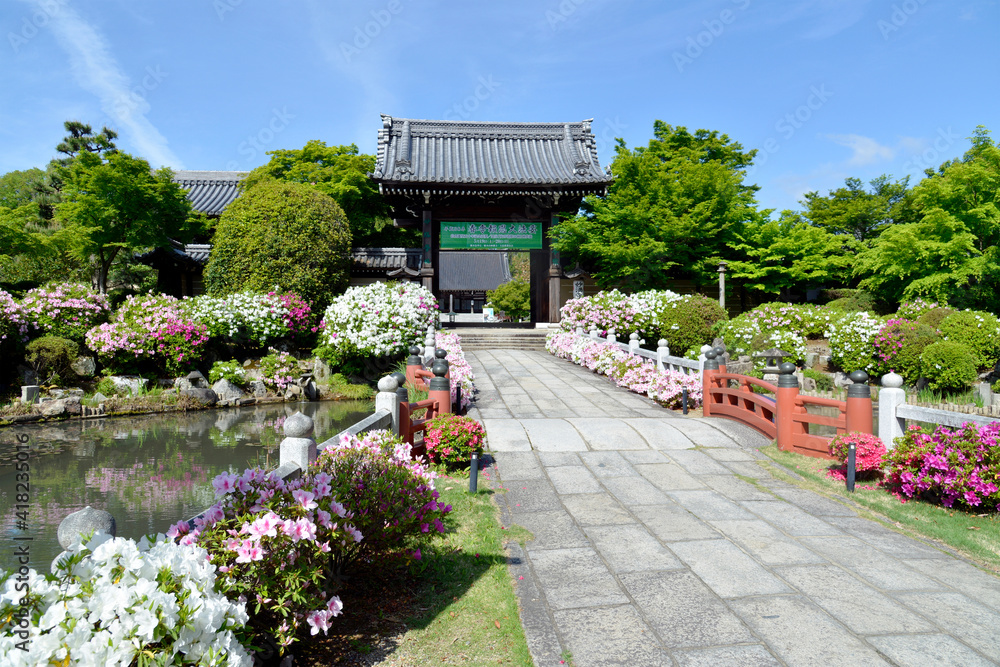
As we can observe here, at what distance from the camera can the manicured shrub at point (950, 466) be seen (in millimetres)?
4738

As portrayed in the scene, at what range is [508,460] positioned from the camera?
A: 671 cm

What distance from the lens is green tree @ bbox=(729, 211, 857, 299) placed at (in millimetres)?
18672

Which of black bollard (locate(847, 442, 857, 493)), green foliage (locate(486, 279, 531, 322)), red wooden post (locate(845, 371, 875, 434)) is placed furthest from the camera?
green foliage (locate(486, 279, 531, 322))

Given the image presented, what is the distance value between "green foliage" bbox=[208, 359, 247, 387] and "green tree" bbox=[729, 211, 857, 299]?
Result: 15.4 metres

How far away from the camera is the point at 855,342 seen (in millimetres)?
14133

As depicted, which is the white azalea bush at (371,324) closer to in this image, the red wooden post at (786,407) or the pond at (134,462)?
the pond at (134,462)

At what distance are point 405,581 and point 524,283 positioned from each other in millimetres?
37153

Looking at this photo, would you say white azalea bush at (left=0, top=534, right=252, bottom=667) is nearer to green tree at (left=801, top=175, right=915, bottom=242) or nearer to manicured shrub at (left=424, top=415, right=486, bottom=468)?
manicured shrub at (left=424, top=415, right=486, bottom=468)

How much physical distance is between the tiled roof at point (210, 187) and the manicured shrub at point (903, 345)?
73.7 feet

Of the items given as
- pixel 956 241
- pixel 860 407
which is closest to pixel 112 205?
pixel 860 407

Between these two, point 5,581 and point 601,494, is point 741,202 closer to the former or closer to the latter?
point 601,494

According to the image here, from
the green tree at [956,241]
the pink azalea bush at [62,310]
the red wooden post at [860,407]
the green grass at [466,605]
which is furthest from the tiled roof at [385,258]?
the green grass at [466,605]

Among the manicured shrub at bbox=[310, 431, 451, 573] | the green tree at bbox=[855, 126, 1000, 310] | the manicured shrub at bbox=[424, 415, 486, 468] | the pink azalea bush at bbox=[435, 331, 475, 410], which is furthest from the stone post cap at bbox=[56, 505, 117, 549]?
the green tree at bbox=[855, 126, 1000, 310]

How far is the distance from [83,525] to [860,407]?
7.00 meters
